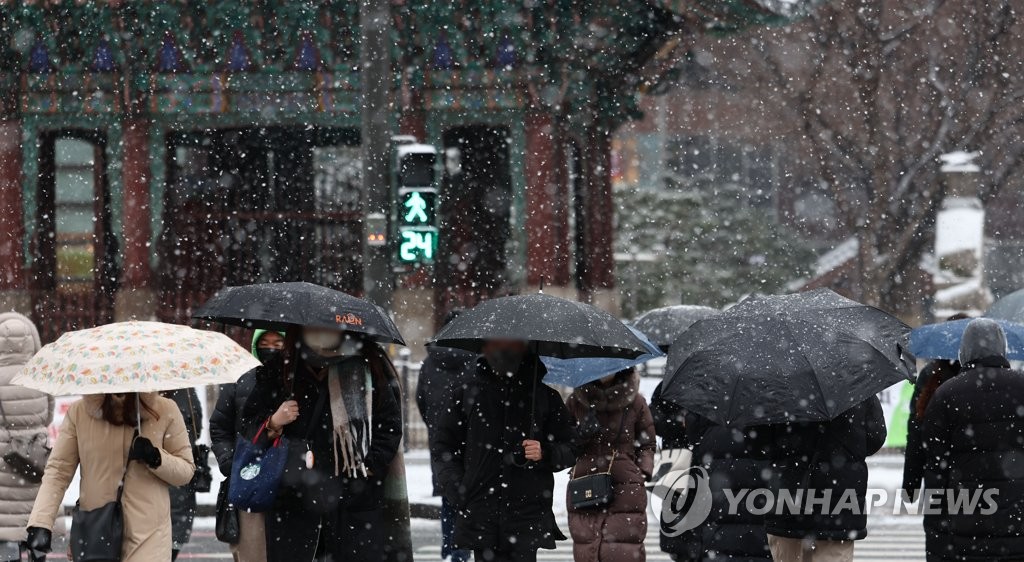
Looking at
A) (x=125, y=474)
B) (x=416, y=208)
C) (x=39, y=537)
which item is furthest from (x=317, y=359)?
(x=416, y=208)

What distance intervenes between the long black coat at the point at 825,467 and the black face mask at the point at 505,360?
1217 mm

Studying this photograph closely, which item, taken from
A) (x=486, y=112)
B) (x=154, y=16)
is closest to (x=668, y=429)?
(x=486, y=112)

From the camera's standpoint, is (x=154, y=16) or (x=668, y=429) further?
(x=154, y=16)

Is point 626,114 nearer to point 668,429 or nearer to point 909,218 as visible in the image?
point 909,218

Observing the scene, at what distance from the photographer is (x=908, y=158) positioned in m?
27.5

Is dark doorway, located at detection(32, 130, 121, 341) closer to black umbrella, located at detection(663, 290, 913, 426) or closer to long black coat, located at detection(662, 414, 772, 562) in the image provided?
long black coat, located at detection(662, 414, 772, 562)

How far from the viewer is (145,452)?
22.5 ft

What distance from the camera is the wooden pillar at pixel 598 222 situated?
2403 centimetres

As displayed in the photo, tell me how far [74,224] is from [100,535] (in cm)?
1795

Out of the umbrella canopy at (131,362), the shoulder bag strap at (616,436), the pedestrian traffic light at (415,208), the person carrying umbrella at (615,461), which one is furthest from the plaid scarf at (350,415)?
the pedestrian traffic light at (415,208)

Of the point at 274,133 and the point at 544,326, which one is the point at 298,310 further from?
the point at 274,133

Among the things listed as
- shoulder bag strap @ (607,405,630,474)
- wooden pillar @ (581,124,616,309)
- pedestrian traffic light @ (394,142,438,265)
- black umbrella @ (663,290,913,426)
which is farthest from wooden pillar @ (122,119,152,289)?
black umbrella @ (663,290,913,426)

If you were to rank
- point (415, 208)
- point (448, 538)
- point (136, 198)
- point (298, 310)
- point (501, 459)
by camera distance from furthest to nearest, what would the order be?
point (136, 198)
point (415, 208)
point (448, 538)
point (501, 459)
point (298, 310)

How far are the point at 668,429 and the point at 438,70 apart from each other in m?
14.1
